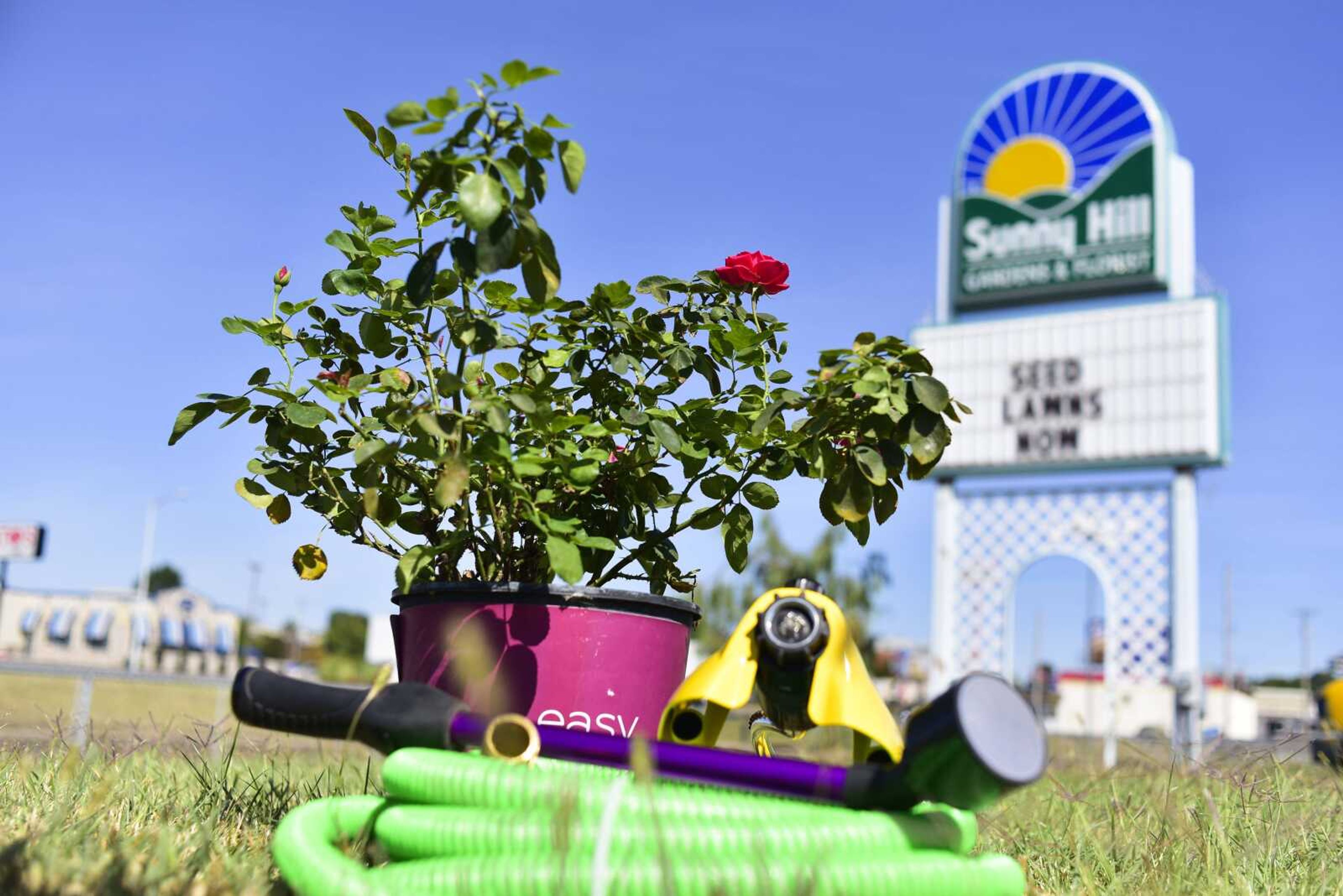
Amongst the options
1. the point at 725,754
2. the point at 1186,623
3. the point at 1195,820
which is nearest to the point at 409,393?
the point at 725,754

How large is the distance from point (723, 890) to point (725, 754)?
0.76ft

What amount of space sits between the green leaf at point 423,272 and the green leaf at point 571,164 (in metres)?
0.21

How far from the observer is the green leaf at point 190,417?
1.97m

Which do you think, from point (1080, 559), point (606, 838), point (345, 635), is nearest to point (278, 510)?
point (606, 838)

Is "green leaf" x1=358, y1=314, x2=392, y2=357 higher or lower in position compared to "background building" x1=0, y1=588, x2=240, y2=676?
higher

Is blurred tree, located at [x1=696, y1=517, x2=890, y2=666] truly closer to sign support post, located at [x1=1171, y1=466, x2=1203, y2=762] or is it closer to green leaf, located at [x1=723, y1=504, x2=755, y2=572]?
sign support post, located at [x1=1171, y1=466, x2=1203, y2=762]

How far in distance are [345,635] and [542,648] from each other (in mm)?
74067

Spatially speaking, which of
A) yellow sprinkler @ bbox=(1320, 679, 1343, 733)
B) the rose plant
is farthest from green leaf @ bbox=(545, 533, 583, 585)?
yellow sprinkler @ bbox=(1320, 679, 1343, 733)

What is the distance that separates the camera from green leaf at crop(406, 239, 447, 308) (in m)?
1.65

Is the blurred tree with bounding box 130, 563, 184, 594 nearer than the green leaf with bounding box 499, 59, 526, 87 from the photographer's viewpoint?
No

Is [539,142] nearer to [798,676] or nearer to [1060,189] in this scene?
[798,676]

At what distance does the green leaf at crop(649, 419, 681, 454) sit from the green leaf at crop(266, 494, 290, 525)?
732mm

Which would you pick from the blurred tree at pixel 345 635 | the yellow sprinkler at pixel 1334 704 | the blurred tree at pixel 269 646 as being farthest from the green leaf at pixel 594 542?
the blurred tree at pixel 269 646

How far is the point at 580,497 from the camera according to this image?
207cm
